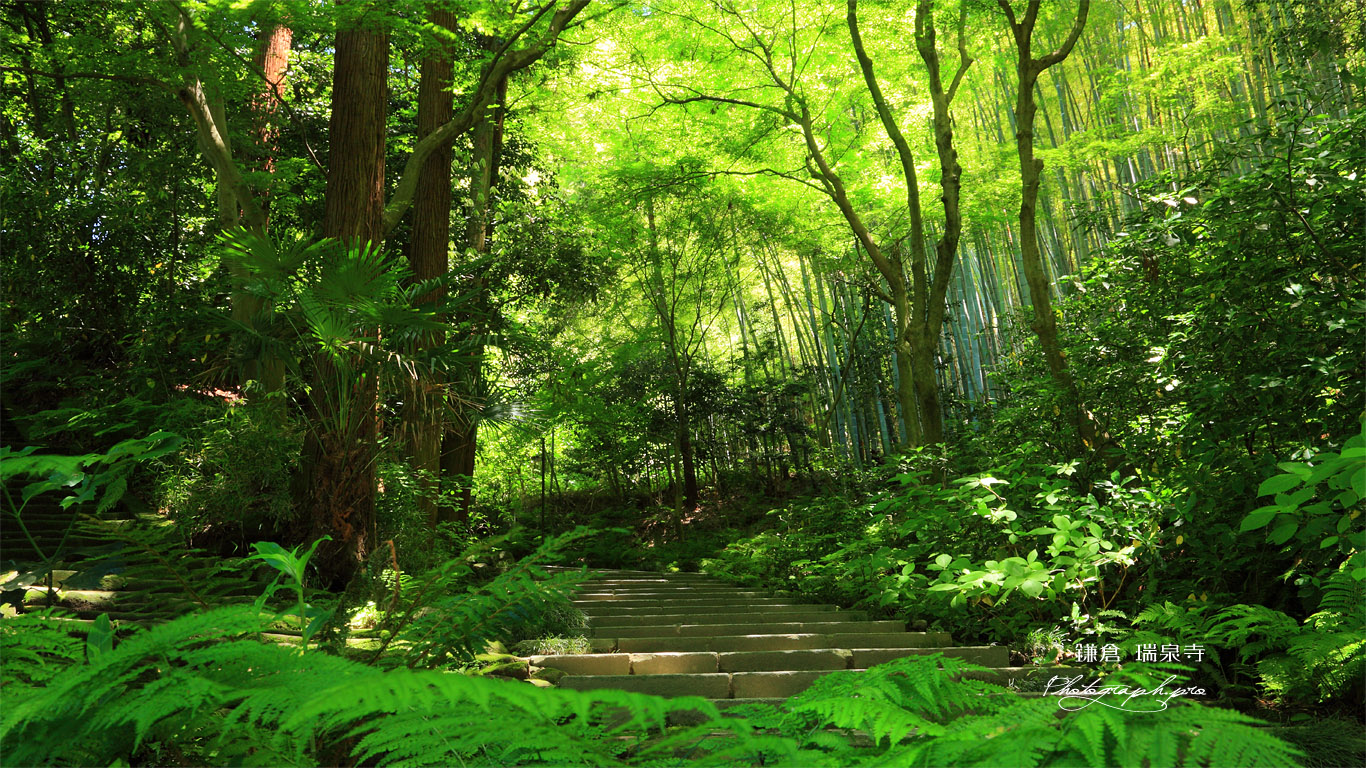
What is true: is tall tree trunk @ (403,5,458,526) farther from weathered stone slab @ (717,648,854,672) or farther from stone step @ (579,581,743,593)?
weathered stone slab @ (717,648,854,672)

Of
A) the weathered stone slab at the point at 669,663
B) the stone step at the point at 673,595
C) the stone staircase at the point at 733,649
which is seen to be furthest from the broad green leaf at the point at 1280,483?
the stone step at the point at 673,595

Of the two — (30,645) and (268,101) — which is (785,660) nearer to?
(30,645)

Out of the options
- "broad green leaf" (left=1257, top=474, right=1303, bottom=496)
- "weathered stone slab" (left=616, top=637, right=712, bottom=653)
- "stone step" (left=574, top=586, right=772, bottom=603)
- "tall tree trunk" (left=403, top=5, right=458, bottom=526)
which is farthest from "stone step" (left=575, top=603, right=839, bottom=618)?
"broad green leaf" (left=1257, top=474, right=1303, bottom=496)

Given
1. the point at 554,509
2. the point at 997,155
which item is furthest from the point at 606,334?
the point at 997,155

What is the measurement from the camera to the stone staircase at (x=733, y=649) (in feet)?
9.90

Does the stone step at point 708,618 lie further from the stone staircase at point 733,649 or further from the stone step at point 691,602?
the stone step at point 691,602

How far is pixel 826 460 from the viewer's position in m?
11.2

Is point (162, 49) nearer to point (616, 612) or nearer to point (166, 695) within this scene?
point (616, 612)

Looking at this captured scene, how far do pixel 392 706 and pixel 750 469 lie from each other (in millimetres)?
14341

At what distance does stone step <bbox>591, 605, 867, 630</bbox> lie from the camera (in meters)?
4.62

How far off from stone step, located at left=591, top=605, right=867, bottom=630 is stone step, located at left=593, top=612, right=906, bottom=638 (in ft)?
0.71

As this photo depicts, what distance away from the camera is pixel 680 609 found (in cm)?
535

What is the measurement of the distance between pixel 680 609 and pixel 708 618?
53cm

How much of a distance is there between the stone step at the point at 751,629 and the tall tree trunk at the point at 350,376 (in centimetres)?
143
